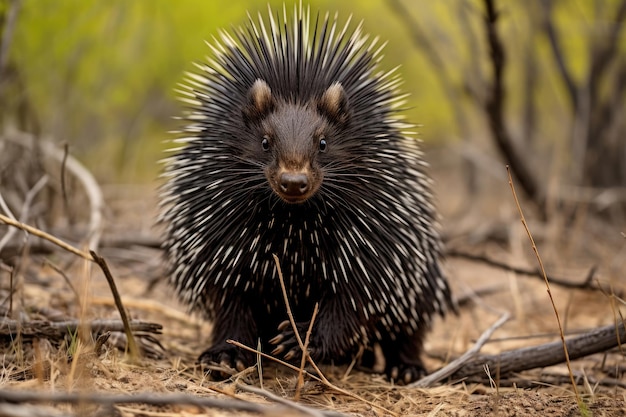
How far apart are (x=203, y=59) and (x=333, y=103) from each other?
759cm

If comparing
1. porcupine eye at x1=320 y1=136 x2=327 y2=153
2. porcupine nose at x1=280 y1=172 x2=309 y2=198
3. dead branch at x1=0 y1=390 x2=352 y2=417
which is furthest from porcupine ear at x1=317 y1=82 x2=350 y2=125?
dead branch at x1=0 y1=390 x2=352 y2=417

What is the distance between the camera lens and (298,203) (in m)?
4.15

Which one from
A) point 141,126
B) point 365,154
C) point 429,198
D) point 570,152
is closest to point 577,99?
point 570,152

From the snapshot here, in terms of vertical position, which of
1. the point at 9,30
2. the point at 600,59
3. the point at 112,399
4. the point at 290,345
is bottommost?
the point at 290,345

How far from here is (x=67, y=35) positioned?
824 cm

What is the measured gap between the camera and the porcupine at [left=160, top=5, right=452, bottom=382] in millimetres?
4289

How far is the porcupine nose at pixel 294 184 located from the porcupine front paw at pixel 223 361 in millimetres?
1325

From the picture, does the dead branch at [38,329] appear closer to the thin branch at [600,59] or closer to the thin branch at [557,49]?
the thin branch at [557,49]

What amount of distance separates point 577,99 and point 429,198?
20.6ft

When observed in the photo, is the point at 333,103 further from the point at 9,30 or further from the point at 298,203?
the point at 9,30

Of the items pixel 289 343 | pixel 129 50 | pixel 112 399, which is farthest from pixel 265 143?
pixel 129 50

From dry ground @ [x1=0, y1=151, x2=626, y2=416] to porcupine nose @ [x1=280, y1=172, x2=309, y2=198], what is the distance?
3.67 ft

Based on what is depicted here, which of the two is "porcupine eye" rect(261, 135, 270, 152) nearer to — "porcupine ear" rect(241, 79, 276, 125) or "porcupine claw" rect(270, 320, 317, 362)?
"porcupine ear" rect(241, 79, 276, 125)

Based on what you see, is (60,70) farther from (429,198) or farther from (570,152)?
(570,152)
